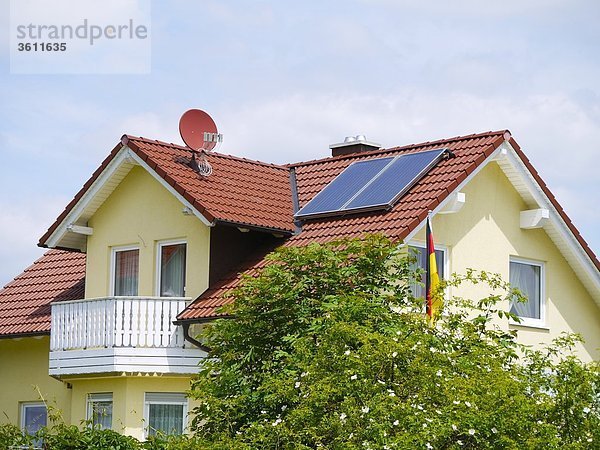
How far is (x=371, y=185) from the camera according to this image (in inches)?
940

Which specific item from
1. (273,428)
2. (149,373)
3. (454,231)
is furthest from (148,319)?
(273,428)

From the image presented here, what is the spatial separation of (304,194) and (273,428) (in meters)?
10.6

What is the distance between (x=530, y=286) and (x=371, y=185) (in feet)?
13.2

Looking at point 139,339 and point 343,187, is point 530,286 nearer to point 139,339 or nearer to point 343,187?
point 343,187

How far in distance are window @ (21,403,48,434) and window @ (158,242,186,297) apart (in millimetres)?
4587

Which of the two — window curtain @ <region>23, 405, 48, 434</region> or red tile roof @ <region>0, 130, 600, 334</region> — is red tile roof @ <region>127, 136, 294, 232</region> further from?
window curtain @ <region>23, 405, 48, 434</region>

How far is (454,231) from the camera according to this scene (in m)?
23.4

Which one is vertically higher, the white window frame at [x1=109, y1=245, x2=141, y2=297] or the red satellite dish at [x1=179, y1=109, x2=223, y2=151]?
the red satellite dish at [x1=179, y1=109, x2=223, y2=151]

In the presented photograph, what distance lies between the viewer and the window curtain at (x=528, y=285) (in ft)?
81.4

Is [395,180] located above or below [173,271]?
above

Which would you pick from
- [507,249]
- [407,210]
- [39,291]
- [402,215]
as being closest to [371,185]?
[407,210]

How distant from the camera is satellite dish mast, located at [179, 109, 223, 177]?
2445cm

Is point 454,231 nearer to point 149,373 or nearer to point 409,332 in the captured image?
point 149,373

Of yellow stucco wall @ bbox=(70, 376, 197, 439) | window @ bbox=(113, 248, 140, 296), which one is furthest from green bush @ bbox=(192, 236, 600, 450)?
window @ bbox=(113, 248, 140, 296)
